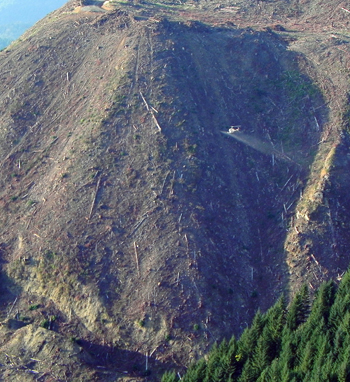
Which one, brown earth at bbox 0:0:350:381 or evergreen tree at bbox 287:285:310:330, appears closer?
evergreen tree at bbox 287:285:310:330

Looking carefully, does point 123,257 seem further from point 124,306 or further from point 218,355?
point 218,355

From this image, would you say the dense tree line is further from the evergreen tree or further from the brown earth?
the brown earth

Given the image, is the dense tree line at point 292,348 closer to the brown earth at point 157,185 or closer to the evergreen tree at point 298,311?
the evergreen tree at point 298,311

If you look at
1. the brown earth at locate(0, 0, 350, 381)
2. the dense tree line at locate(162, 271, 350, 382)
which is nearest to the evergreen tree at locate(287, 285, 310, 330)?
the dense tree line at locate(162, 271, 350, 382)

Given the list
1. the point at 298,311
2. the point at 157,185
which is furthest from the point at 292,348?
the point at 157,185

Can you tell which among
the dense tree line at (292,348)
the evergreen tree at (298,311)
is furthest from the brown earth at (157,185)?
the evergreen tree at (298,311)
